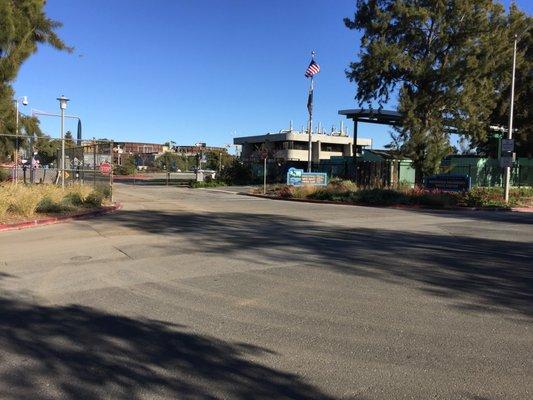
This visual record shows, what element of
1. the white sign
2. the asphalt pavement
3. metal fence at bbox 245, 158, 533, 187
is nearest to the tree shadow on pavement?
the asphalt pavement

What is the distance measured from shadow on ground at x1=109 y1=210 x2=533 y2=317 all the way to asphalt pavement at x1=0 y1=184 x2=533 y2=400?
5 centimetres

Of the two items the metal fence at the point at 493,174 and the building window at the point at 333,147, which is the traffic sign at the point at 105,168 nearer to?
the metal fence at the point at 493,174

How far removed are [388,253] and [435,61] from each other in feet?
87.7

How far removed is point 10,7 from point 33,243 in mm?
7062

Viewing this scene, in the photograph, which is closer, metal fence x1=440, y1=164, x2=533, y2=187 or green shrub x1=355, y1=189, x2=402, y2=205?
green shrub x1=355, y1=189, x2=402, y2=205

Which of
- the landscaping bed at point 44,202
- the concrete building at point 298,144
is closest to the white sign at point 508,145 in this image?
the landscaping bed at point 44,202

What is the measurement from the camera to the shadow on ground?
7418 mm

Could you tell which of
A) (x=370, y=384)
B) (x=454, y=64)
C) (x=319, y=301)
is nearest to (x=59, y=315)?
(x=319, y=301)

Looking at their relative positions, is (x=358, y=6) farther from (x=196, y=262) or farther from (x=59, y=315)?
(x=59, y=315)

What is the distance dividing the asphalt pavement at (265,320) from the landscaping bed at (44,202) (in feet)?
14.4

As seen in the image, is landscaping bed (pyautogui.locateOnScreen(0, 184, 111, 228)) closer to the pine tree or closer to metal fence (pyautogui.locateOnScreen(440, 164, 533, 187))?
the pine tree

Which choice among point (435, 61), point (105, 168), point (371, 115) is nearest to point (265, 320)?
point (105, 168)

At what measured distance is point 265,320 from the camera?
5.96 m

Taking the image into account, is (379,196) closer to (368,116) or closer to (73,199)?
(73,199)
